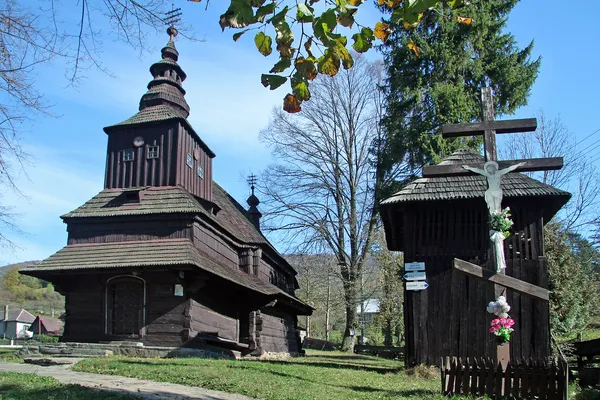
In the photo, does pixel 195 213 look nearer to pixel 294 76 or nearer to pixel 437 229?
pixel 437 229

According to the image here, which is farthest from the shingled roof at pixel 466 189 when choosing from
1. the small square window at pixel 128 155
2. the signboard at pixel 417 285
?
the small square window at pixel 128 155

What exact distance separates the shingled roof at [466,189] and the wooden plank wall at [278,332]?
10.8m

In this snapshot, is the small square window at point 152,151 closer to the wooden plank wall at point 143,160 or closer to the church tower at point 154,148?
the church tower at point 154,148

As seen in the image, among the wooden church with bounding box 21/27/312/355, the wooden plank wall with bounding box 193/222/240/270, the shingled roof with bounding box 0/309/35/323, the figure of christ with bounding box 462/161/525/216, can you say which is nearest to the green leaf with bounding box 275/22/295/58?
the figure of christ with bounding box 462/161/525/216

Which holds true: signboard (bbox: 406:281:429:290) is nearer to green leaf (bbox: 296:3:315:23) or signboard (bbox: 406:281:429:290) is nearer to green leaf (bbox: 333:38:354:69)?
green leaf (bbox: 333:38:354:69)

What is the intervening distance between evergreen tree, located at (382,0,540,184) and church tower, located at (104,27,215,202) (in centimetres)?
1022

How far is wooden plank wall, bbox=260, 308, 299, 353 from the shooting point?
23.9m

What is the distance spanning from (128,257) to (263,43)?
1471 centimetres

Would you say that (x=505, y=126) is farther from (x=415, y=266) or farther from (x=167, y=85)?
(x=167, y=85)

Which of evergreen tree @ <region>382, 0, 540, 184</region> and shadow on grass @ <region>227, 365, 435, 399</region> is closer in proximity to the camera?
shadow on grass @ <region>227, 365, 435, 399</region>

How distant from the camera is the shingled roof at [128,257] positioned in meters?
17.1

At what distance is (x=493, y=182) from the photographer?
998cm

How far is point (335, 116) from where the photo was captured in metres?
33.1

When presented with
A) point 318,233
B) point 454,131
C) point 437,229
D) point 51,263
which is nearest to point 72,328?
point 51,263
